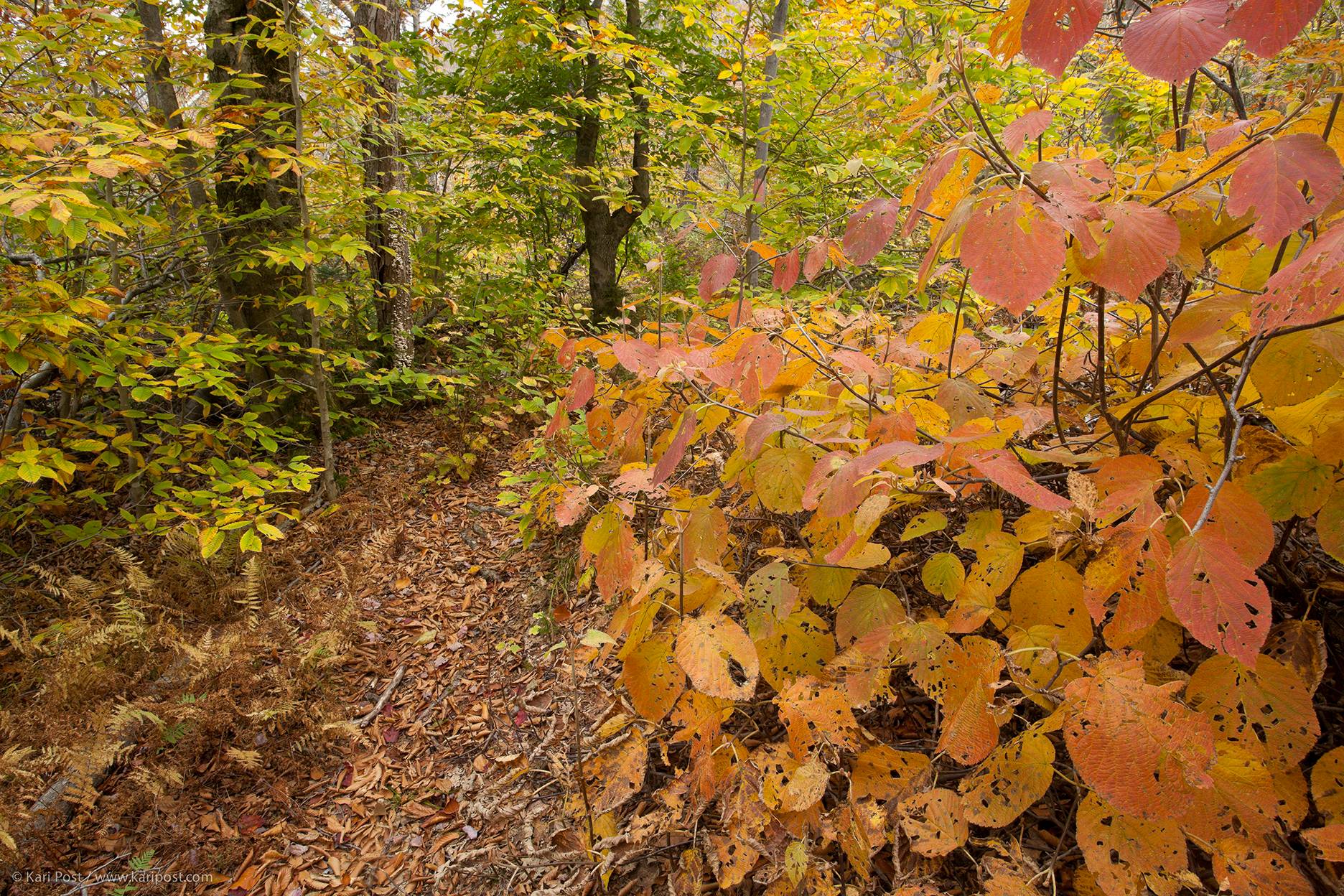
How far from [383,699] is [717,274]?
9.42 ft

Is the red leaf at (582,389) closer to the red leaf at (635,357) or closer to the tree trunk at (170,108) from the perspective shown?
the red leaf at (635,357)

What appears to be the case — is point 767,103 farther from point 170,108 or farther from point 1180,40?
point 170,108

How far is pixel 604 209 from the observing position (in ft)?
23.0

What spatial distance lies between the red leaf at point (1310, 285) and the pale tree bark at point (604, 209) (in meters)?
6.26

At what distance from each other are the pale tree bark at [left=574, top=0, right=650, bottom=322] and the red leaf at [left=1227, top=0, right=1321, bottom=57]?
6113 mm

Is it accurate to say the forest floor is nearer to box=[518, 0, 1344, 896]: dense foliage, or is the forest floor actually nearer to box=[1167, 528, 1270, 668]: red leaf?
box=[518, 0, 1344, 896]: dense foliage

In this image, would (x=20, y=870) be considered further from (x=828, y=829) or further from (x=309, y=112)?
(x=309, y=112)

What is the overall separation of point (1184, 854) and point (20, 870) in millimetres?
3717

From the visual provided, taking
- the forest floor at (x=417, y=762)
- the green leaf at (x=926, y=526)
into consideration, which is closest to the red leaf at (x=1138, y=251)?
the green leaf at (x=926, y=526)

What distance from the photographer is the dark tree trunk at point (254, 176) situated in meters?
3.46

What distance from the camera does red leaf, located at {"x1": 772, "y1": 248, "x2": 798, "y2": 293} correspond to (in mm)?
1607

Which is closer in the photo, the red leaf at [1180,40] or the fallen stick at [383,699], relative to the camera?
the red leaf at [1180,40]

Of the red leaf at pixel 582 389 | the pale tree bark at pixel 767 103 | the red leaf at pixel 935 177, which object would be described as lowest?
the red leaf at pixel 582 389

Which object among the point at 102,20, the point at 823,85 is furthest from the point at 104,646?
the point at 823,85
